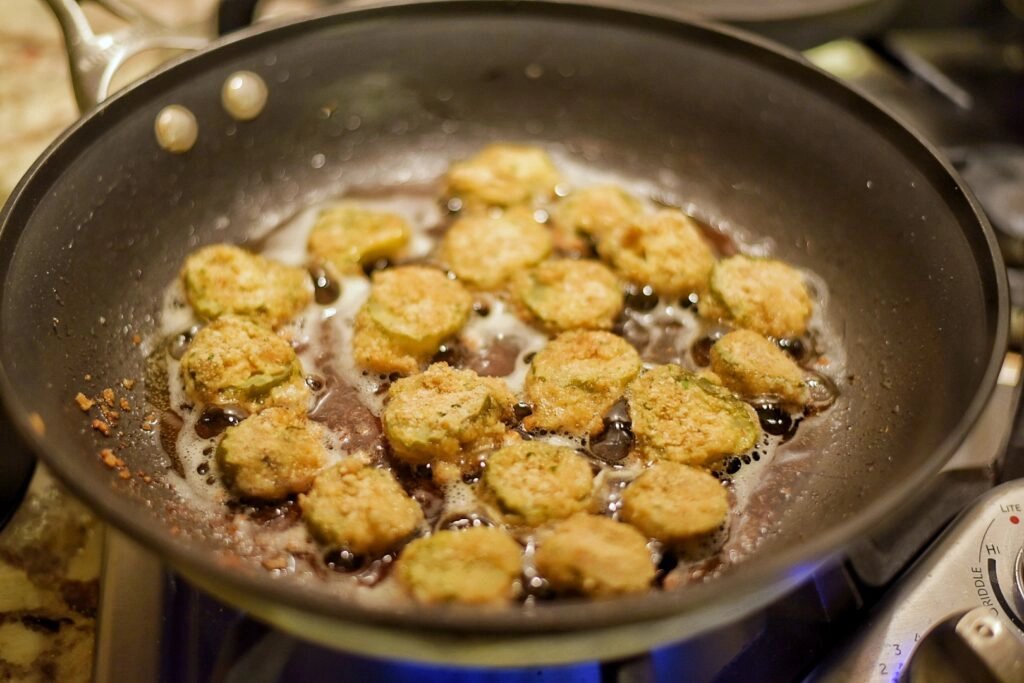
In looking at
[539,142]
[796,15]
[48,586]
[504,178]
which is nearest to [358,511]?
[48,586]

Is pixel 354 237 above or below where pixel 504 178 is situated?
below

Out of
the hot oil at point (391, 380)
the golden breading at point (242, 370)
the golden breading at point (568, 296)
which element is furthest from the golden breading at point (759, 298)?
the golden breading at point (242, 370)

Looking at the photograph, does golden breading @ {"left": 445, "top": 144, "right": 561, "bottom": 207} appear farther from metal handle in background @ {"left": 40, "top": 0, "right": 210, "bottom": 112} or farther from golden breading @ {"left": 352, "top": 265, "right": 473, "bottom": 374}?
metal handle in background @ {"left": 40, "top": 0, "right": 210, "bottom": 112}

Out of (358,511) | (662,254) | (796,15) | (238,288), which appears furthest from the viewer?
(796,15)

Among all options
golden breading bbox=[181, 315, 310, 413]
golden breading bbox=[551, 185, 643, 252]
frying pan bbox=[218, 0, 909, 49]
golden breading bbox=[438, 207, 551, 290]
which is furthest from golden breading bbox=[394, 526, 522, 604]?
frying pan bbox=[218, 0, 909, 49]

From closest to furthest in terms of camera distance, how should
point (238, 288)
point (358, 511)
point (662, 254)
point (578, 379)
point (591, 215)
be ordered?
point (358, 511), point (578, 379), point (238, 288), point (662, 254), point (591, 215)

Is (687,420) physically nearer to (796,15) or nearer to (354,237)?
(354,237)

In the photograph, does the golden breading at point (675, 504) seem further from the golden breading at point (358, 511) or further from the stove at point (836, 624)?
the golden breading at point (358, 511)
